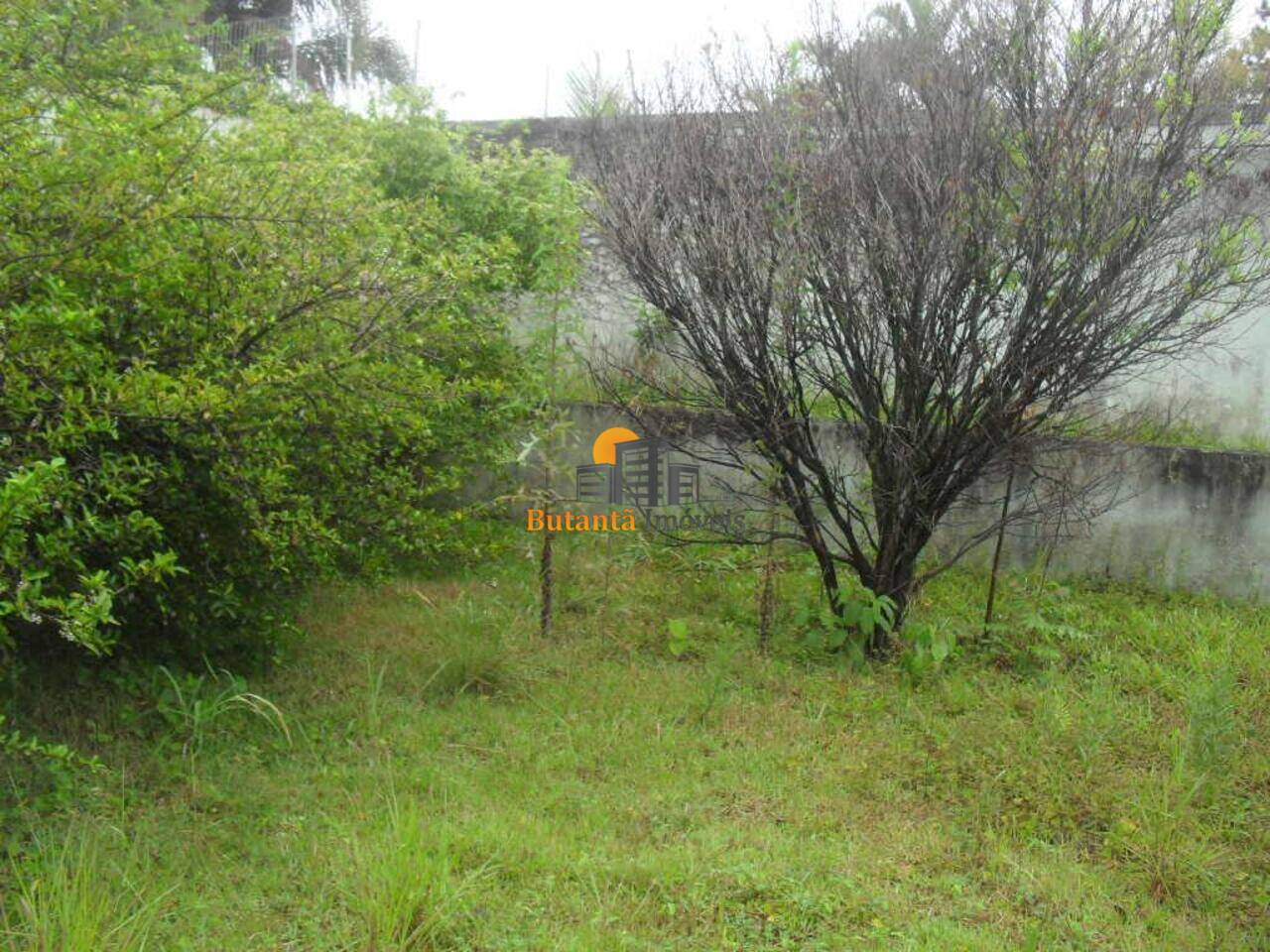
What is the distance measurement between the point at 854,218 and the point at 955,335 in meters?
0.76

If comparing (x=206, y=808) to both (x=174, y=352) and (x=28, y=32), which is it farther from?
(x=28, y=32)

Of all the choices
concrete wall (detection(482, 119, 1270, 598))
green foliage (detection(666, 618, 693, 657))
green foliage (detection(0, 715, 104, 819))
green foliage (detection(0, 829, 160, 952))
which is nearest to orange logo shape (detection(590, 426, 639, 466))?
concrete wall (detection(482, 119, 1270, 598))

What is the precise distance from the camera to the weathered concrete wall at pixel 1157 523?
20.8ft

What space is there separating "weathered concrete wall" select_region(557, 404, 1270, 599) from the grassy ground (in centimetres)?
45

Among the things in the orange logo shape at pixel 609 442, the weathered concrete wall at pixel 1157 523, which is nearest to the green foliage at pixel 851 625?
the weathered concrete wall at pixel 1157 523

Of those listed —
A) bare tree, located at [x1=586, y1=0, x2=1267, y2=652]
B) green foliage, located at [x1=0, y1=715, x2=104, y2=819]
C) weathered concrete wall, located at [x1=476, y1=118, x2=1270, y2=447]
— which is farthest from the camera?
weathered concrete wall, located at [x1=476, y1=118, x2=1270, y2=447]

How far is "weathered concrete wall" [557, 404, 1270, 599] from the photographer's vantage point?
6.35 meters

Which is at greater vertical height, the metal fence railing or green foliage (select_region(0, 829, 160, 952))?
the metal fence railing

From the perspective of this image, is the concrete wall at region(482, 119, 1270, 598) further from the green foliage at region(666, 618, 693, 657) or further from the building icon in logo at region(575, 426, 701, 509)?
the green foliage at region(666, 618, 693, 657)

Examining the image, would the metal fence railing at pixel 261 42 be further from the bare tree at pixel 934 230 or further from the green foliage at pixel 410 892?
the green foliage at pixel 410 892

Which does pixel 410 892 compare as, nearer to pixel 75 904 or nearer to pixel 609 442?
pixel 75 904

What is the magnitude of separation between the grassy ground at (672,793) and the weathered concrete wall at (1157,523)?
1.46ft

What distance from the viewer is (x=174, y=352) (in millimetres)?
3961

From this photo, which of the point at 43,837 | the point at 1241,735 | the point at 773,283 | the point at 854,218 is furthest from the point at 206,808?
the point at 1241,735
